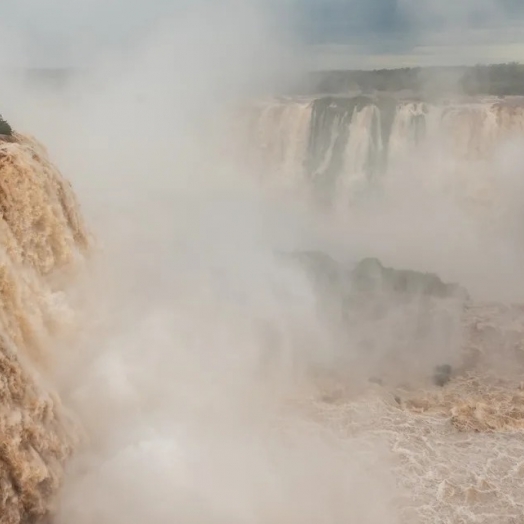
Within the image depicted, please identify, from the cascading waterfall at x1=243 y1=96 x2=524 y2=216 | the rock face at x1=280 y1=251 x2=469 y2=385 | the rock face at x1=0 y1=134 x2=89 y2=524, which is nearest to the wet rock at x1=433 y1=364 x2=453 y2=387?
the rock face at x1=280 y1=251 x2=469 y2=385

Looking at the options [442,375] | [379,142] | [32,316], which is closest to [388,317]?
[442,375]

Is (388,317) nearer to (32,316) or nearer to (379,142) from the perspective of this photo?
(32,316)

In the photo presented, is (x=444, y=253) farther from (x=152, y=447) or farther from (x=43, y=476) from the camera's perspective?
(x=43, y=476)

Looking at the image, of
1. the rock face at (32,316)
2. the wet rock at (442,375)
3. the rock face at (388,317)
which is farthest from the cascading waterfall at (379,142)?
the rock face at (32,316)

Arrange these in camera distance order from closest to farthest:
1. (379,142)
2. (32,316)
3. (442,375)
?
(32,316) → (442,375) → (379,142)

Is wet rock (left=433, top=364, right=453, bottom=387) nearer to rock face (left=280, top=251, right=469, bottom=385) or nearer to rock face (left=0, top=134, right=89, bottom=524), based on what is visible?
rock face (left=280, top=251, right=469, bottom=385)

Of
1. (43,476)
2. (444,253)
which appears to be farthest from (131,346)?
(444,253)
